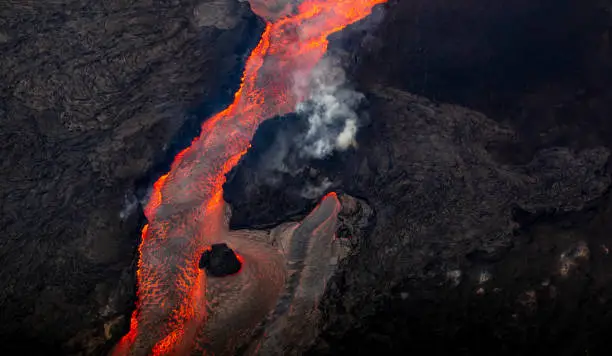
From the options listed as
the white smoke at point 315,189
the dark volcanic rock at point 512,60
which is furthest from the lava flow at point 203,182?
the white smoke at point 315,189

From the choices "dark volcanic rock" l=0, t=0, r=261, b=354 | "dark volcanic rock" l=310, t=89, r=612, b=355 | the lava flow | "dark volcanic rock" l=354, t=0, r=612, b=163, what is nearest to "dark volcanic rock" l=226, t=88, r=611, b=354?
"dark volcanic rock" l=310, t=89, r=612, b=355

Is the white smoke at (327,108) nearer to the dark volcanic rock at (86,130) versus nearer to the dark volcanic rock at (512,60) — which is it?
the dark volcanic rock at (512,60)

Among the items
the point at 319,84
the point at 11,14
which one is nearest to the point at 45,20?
the point at 11,14

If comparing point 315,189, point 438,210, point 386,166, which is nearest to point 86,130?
point 315,189

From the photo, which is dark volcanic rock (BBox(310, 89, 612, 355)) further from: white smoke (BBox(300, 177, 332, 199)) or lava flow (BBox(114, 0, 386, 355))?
lava flow (BBox(114, 0, 386, 355))

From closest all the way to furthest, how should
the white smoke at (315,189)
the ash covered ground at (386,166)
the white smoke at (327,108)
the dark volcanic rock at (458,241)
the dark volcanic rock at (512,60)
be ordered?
the dark volcanic rock at (458,241)
the ash covered ground at (386,166)
the white smoke at (315,189)
the dark volcanic rock at (512,60)
the white smoke at (327,108)

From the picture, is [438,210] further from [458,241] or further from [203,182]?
[203,182]
